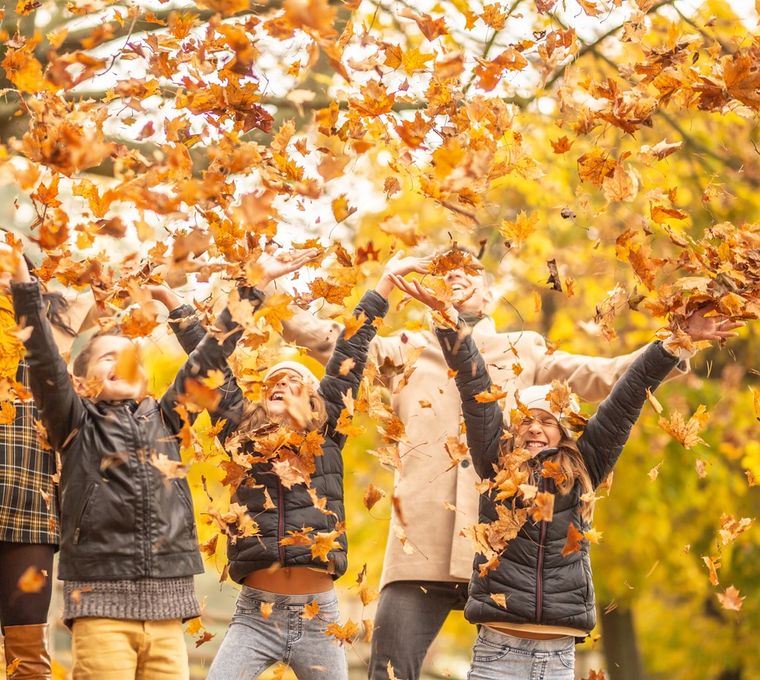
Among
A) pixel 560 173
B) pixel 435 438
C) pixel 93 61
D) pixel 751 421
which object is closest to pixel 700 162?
pixel 560 173

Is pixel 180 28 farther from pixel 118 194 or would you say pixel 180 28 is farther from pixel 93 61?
pixel 118 194

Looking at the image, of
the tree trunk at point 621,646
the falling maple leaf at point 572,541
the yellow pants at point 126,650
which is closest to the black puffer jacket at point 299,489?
the yellow pants at point 126,650

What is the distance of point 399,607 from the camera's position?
436 centimetres

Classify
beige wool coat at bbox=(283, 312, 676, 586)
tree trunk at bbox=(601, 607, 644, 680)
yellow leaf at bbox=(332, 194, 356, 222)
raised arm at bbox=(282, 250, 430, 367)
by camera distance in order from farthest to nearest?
tree trunk at bbox=(601, 607, 644, 680), raised arm at bbox=(282, 250, 430, 367), beige wool coat at bbox=(283, 312, 676, 586), yellow leaf at bbox=(332, 194, 356, 222)

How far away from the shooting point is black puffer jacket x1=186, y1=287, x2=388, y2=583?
4055 millimetres

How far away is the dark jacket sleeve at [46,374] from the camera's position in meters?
3.63

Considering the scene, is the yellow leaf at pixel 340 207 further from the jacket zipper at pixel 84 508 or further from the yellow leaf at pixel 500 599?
the yellow leaf at pixel 500 599

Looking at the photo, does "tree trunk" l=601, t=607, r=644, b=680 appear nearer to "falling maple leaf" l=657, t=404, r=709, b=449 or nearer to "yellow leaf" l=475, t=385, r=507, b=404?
"falling maple leaf" l=657, t=404, r=709, b=449

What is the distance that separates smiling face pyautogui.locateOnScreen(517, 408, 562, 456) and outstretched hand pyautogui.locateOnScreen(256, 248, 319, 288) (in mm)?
978

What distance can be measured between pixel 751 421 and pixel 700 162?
301cm

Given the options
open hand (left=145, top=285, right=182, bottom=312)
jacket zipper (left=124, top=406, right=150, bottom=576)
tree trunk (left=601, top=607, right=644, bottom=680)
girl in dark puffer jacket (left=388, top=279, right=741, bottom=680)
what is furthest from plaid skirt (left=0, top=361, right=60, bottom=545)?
tree trunk (left=601, top=607, right=644, bottom=680)

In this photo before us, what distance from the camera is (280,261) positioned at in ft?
13.1

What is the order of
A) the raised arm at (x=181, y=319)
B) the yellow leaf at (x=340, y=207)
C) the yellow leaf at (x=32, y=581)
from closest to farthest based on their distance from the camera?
the yellow leaf at (x=340, y=207)
the yellow leaf at (x=32, y=581)
the raised arm at (x=181, y=319)

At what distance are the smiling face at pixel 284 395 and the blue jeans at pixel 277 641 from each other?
0.66 metres
